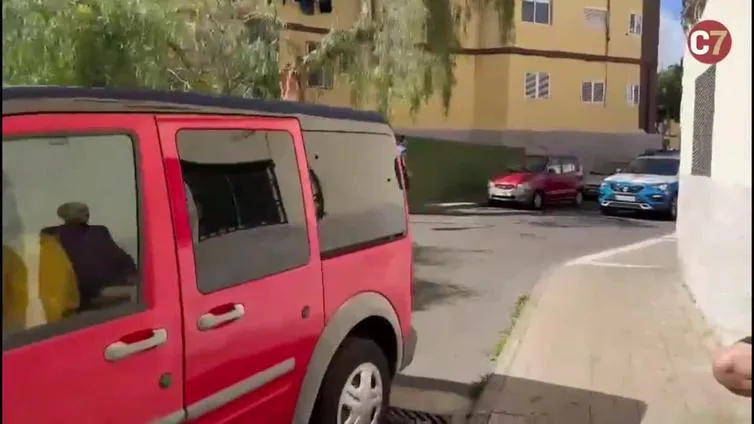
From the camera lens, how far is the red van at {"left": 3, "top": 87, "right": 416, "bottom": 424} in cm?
286

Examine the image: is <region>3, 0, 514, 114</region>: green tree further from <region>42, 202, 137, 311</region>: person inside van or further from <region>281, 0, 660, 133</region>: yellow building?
<region>281, 0, 660, 133</region>: yellow building

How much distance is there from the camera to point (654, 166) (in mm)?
24281

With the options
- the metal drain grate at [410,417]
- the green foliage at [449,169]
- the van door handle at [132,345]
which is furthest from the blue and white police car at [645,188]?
the van door handle at [132,345]

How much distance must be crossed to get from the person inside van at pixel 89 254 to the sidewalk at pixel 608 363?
3065 mm

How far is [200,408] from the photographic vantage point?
3490 mm

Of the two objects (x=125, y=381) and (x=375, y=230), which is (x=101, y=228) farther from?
(x=375, y=230)

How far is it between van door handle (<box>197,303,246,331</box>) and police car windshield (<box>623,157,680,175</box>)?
2162 cm

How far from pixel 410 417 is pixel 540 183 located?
21.2m

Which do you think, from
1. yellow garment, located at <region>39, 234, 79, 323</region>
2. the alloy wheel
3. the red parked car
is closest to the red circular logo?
the alloy wheel

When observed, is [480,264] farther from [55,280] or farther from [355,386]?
[55,280]

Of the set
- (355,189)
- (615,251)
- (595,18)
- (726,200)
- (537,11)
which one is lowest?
(615,251)

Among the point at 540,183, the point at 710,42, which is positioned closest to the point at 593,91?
the point at 540,183

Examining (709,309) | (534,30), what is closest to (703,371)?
(709,309)

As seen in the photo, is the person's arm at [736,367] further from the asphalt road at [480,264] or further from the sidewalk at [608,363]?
the asphalt road at [480,264]
